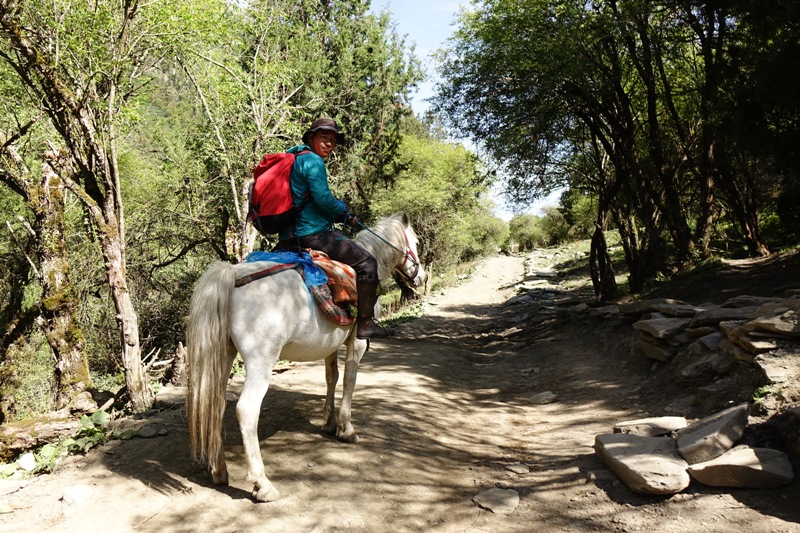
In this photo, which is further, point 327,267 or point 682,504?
point 327,267

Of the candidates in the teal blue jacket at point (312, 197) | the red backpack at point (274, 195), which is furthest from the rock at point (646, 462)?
the red backpack at point (274, 195)

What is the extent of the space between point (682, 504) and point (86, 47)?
9174mm

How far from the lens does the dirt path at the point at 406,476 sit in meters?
3.64

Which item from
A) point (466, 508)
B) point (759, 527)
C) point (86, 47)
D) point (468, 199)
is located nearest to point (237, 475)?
point (466, 508)

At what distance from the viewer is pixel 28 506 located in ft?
12.9

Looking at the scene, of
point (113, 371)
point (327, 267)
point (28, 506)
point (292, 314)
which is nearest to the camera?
point (28, 506)

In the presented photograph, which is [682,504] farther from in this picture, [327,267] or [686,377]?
[327,267]

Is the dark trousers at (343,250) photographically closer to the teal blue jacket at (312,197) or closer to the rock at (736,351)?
the teal blue jacket at (312,197)

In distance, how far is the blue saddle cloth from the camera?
4523mm

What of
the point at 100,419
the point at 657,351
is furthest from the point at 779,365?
the point at 100,419

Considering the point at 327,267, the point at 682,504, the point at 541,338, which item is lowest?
the point at 541,338

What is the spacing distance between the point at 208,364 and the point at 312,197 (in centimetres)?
182

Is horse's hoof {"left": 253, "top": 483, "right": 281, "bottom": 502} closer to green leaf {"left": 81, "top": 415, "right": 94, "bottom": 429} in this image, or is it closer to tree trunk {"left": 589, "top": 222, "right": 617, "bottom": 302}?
green leaf {"left": 81, "top": 415, "right": 94, "bottom": 429}

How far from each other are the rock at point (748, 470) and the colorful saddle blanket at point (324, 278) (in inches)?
127
